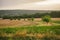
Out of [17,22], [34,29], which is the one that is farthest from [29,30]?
[17,22]

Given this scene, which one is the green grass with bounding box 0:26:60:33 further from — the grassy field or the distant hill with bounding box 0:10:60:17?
the distant hill with bounding box 0:10:60:17

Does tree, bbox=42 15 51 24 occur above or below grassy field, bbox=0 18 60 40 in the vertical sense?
above

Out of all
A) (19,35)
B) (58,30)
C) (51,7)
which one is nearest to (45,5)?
(51,7)

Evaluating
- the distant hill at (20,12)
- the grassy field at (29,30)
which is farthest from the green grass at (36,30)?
the distant hill at (20,12)

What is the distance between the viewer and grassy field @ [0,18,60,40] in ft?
4.85

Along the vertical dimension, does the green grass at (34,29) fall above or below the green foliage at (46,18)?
below

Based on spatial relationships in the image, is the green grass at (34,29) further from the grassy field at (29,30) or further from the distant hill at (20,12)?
the distant hill at (20,12)

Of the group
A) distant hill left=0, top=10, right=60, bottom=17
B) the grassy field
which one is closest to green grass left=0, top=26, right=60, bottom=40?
the grassy field

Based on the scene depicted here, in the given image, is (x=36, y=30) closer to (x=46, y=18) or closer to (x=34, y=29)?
(x=34, y=29)

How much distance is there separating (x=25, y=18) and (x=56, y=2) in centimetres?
41

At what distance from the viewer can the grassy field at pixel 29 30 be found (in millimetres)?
1479

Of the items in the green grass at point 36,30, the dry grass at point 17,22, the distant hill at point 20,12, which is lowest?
the green grass at point 36,30

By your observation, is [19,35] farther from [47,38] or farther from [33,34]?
[47,38]

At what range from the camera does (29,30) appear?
4.91 ft
